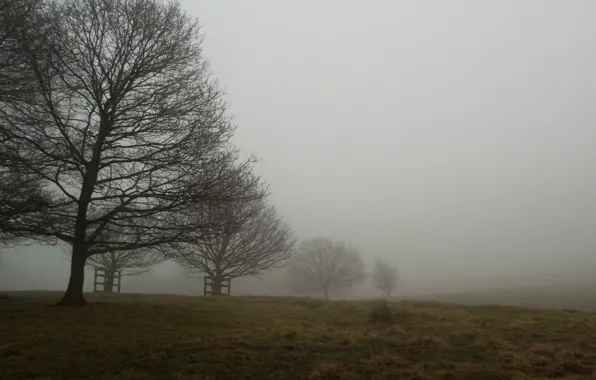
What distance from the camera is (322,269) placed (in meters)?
61.9

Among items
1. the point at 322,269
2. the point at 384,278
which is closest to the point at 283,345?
the point at 322,269

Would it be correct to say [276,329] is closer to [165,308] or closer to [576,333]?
[165,308]

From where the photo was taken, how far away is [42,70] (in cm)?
1373

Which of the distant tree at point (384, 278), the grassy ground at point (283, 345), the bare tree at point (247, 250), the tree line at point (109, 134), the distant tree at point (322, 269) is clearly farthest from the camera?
the distant tree at point (384, 278)

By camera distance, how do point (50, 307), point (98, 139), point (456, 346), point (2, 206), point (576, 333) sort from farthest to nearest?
point (98, 139)
point (50, 307)
point (2, 206)
point (576, 333)
point (456, 346)

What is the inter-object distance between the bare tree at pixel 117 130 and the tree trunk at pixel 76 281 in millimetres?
37

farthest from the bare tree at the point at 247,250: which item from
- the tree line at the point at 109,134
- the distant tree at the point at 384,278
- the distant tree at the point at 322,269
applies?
the distant tree at the point at 384,278

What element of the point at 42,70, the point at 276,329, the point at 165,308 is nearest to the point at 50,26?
the point at 42,70

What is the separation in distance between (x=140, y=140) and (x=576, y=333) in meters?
16.4

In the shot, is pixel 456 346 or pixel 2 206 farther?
pixel 2 206

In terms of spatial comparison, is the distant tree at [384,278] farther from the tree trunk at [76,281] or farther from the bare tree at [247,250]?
the tree trunk at [76,281]

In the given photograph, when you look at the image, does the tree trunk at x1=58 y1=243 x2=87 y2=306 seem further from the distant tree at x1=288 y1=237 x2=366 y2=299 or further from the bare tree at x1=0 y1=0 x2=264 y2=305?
the distant tree at x1=288 y1=237 x2=366 y2=299

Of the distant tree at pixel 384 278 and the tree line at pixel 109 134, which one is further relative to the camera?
the distant tree at pixel 384 278

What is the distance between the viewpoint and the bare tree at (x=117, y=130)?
48.0 ft
